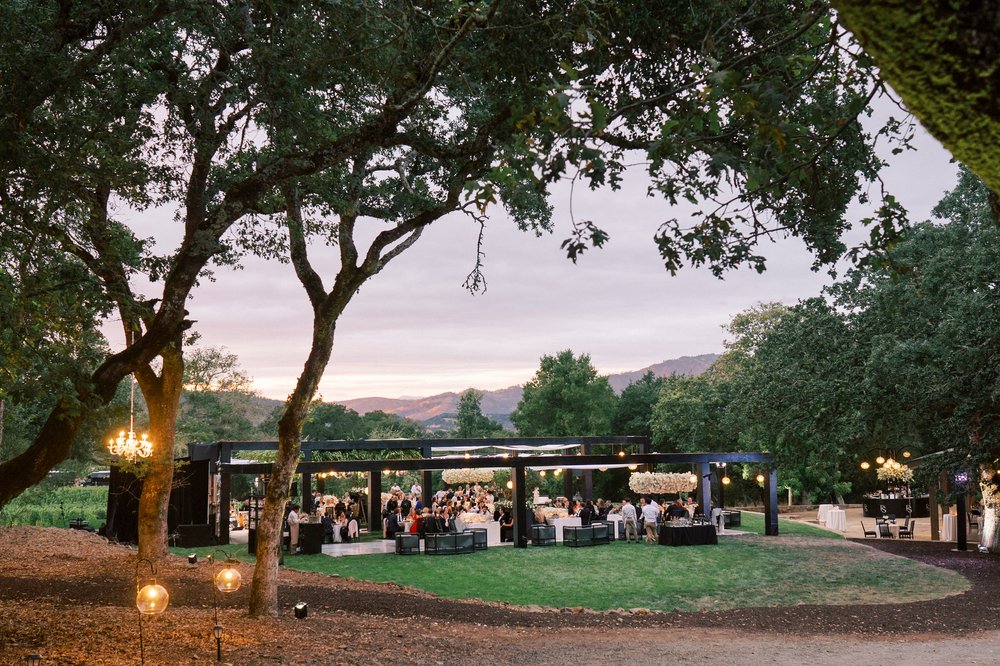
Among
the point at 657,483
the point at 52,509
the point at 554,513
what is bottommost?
the point at 52,509


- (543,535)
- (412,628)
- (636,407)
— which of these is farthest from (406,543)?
(636,407)

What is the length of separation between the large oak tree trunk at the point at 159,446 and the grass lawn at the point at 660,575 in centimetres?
304

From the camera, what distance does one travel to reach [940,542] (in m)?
22.2

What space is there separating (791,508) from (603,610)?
24.4 m

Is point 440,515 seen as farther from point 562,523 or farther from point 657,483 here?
point 657,483

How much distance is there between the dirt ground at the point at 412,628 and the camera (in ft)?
25.9

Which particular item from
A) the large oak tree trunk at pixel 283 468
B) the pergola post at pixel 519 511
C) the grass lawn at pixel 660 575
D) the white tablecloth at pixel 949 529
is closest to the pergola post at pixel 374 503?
the grass lawn at pixel 660 575

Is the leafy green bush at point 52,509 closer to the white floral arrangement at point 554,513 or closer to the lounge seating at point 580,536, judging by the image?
the white floral arrangement at point 554,513

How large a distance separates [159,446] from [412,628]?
6632mm

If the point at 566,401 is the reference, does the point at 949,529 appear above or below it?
below

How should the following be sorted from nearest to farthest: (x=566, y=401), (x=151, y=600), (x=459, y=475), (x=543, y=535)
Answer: (x=151, y=600) → (x=543, y=535) → (x=459, y=475) → (x=566, y=401)

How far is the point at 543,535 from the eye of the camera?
19859 millimetres

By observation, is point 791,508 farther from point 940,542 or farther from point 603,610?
point 603,610

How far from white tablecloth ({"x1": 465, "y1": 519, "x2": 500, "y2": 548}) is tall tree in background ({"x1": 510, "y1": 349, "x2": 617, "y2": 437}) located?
1043 inches
